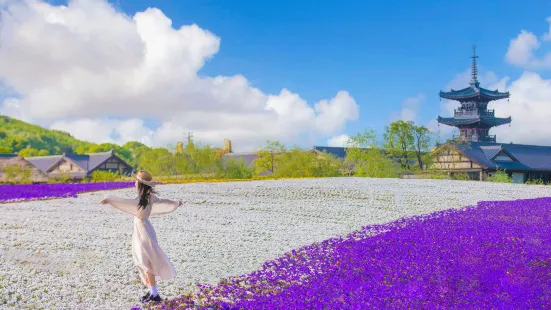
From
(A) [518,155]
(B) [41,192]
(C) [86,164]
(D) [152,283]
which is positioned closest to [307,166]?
(B) [41,192]

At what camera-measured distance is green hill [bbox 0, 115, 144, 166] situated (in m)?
90.2

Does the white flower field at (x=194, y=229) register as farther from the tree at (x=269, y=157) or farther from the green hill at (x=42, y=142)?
the green hill at (x=42, y=142)

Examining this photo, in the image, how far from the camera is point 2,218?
1549 centimetres

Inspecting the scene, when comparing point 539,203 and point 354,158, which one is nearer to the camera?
point 539,203

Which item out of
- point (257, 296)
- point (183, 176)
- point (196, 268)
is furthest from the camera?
point (183, 176)

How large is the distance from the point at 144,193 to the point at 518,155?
40271 mm

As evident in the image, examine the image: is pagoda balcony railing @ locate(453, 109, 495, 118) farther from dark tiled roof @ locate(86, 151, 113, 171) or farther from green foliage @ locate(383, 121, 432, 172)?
dark tiled roof @ locate(86, 151, 113, 171)

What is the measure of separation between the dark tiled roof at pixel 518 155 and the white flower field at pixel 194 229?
44.8ft

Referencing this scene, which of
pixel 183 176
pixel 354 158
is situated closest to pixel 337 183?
pixel 354 158

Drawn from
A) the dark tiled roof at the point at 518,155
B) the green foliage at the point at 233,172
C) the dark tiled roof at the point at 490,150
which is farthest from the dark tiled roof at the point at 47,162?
the dark tiled roof at the point at 490,150

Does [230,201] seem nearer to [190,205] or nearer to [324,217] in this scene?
[190,205]

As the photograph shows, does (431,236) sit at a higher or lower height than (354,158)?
lower

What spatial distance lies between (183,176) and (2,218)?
19.8 meters

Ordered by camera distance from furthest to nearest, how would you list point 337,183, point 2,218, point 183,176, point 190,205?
1. point 183,176
2. point 337,183
3. point 190,205
4. point 2,218
